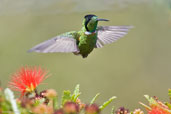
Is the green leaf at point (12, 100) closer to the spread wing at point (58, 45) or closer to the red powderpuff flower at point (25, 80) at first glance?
the red powderpuff flower at point (25, 80)

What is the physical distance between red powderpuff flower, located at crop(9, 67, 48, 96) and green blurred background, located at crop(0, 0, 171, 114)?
2714mm

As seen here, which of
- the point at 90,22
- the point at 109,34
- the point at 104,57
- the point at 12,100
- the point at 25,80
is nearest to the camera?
the point at 12,100

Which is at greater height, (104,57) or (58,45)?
(58,45)

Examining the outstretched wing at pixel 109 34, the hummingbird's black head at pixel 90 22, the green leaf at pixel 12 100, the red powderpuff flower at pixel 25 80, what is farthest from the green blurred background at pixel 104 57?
the green leaf at pixel 12 100

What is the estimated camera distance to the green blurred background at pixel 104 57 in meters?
3.53

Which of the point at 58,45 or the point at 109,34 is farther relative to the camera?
the point at 109,34

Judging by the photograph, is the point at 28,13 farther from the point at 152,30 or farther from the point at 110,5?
the point at 152,30

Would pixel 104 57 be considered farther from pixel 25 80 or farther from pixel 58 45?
pixel 25 80

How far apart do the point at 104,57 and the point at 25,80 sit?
329cm

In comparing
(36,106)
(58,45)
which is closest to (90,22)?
(58,45)

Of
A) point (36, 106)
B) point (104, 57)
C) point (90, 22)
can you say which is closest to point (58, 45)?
point (90, 22)

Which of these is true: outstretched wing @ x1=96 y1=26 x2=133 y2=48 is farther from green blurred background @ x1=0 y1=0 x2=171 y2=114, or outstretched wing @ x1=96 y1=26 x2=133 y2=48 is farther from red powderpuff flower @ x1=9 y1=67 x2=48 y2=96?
green blurred background @ x1=0 y1=0 x2=171 y2=114

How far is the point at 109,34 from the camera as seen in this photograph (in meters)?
1.14

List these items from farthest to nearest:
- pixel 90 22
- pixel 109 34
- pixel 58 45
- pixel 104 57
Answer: pixel 104 57, pixel 109 34, pixel 90 22, pixel 58 45
